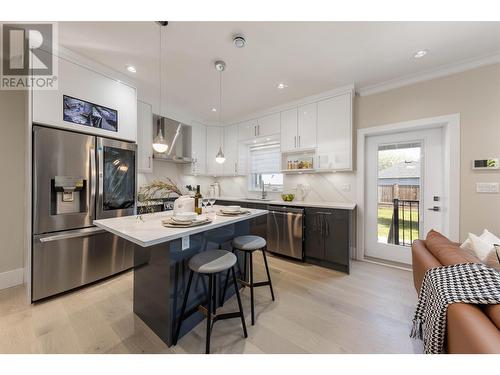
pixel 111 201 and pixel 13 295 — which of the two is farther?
pixel 111 201

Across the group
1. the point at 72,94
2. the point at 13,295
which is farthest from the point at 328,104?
the point at 13,295

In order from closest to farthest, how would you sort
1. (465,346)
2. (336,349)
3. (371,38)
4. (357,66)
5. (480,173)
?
(465,346) → (336,349) → (371,38) → (480,173) → (357,66)

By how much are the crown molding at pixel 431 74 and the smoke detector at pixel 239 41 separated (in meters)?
2.08

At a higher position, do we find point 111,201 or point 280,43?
point 280,43

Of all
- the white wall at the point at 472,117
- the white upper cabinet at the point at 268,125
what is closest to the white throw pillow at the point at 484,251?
the white wall at the point at 472,117

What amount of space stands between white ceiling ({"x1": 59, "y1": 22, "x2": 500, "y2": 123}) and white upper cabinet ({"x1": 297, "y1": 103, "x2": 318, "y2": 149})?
39 cm

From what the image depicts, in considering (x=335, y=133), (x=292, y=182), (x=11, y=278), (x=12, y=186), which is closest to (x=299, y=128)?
(x=335, y=133)

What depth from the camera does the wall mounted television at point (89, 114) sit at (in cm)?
216

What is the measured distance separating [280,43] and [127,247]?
125 inches

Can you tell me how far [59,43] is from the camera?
2.06 metres

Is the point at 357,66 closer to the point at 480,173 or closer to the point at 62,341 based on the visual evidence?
the point at 480,173

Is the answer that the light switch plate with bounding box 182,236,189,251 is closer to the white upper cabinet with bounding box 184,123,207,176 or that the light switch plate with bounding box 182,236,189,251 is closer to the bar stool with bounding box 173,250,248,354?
the bar stool with bounding box 173,250,248,354

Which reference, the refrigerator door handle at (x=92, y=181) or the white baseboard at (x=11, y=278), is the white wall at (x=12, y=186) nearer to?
the white baseboard at (x=11, y=278)

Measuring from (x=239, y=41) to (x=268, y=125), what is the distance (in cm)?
197
